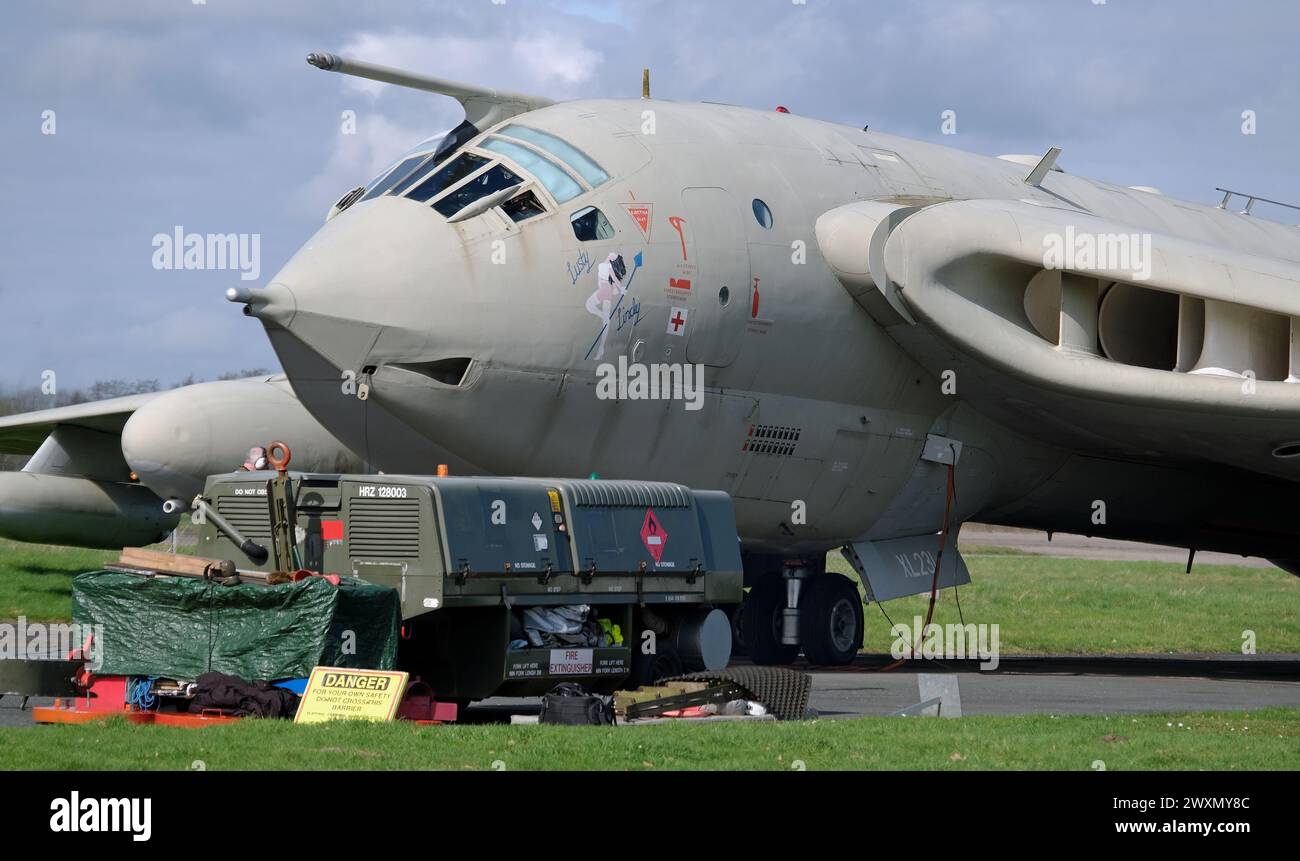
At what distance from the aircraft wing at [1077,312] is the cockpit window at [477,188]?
136 inches

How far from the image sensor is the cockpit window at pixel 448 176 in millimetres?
15188

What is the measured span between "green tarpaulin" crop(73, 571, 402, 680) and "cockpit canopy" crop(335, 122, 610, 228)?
15.7ft

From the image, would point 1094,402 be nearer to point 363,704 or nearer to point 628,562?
point 628,562

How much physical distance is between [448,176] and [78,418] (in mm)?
12140

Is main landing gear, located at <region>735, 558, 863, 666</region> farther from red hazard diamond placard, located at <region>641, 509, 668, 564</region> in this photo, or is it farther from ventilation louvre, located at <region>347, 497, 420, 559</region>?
ventilation louvre, located at <region>347, 497, 420, 559</region>

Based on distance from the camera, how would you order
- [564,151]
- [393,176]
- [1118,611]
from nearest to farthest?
[564,151]
[393,176]
[1118,611]

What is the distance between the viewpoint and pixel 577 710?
1155 centimetres

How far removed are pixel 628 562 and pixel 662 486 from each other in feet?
3.40

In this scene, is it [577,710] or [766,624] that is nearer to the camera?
[577,710]

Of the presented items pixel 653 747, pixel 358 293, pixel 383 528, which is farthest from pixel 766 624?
pixel 653 747

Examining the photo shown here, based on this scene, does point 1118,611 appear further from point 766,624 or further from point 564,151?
point 564,151

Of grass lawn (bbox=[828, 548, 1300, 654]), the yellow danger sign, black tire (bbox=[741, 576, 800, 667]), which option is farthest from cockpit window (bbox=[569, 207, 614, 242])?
grass lawn (bbox=[828, 548, 1300, 654])

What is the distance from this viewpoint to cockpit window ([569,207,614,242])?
15203mm
